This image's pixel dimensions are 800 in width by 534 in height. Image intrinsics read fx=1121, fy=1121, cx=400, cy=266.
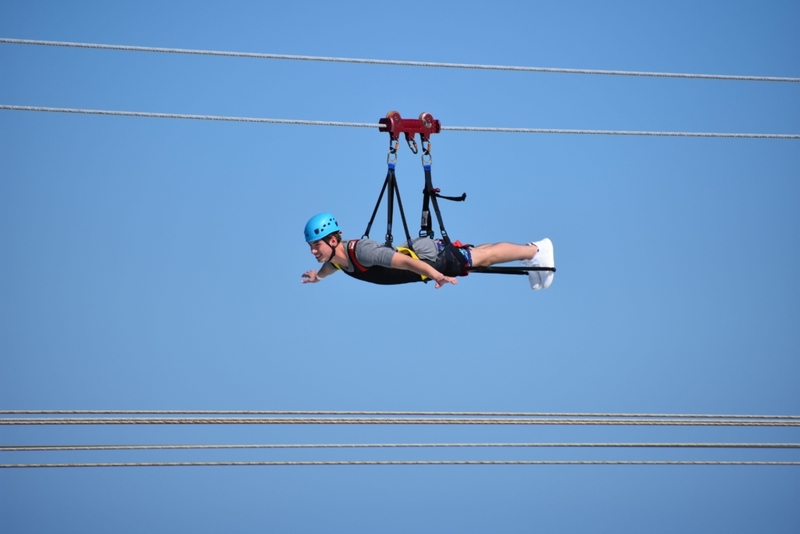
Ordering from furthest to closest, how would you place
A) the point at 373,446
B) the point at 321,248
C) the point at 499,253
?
the point at 499,253
the point at 321,248
the point at 373,446

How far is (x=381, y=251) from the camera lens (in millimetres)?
7668

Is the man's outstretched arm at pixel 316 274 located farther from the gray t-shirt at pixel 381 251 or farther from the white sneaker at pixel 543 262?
the white sneaker at pixel 543 262

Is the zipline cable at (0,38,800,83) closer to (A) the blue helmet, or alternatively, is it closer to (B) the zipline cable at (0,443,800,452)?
(A) the blue helmet

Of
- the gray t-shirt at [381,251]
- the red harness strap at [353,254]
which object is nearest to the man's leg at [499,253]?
the gray t-shirt at [381,251]

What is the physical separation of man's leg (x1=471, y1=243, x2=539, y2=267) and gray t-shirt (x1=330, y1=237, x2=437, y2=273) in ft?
1.28

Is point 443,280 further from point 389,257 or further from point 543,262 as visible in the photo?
point 543,262

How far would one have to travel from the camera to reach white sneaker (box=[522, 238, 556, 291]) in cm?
846

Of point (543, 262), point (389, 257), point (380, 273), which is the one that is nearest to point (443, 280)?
point (389, 257)

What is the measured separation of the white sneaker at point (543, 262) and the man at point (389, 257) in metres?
0.35

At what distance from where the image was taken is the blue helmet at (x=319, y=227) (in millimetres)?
7922

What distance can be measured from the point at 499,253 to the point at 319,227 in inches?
53.9

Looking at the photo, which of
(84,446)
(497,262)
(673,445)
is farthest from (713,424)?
(84,446)

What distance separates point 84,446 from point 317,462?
1.47 m

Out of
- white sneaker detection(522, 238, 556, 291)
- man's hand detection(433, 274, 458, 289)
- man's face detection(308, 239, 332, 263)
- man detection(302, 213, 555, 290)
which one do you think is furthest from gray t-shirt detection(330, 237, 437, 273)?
white sneaker detection(522, 238, 556, 291)
